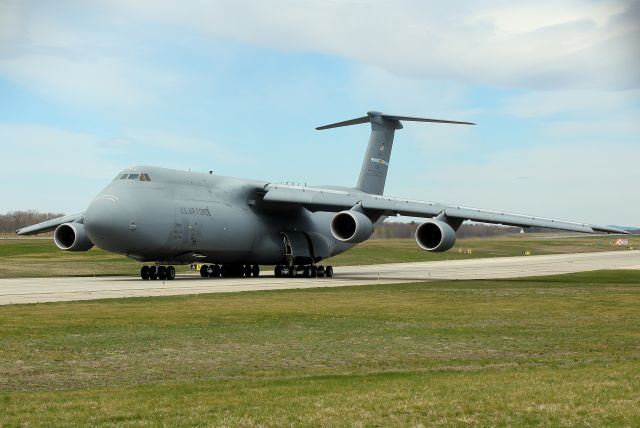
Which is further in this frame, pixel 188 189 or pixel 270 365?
pixel 188 189

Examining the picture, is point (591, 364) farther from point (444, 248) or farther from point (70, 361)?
point (444, 248)

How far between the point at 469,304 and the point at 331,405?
14.3m

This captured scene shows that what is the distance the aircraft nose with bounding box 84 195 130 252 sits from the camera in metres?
31.9

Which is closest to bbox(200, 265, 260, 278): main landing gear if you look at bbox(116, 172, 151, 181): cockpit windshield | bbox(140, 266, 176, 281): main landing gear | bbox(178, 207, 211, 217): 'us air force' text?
bbox(140, 266, 176, 281): main landing gear

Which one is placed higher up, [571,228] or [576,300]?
[571,228]

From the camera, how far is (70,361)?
12.5 m

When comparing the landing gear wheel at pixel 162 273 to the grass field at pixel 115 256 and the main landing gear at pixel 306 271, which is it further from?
the grass field at pixel 115 256

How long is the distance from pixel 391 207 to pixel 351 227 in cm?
208

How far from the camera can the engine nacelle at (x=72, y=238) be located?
37.6m

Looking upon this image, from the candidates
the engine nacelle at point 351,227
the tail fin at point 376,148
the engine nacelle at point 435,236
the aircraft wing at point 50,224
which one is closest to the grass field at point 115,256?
the aircraft wing at point 50,224

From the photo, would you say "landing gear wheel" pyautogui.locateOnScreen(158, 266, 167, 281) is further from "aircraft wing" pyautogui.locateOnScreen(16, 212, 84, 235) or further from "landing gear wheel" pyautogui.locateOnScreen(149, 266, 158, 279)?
"aircraft wing" pyautogui.locateOnScreen(16, 212, 84, 235)

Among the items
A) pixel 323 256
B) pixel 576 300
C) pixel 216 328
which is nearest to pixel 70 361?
A: pixel 216 328

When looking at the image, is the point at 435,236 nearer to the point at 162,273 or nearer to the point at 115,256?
the point at 162,273

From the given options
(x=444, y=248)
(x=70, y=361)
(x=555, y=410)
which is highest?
(x=444, y=248)
